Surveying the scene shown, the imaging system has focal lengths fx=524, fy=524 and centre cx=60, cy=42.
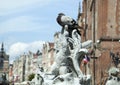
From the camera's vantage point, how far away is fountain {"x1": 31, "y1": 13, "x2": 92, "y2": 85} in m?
17.6

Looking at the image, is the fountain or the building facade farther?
the building facade

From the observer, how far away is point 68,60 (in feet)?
59.5

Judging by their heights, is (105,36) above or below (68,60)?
above

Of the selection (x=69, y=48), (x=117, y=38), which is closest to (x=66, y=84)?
(x=69, y=48)

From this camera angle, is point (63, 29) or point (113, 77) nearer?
point (113, 77)

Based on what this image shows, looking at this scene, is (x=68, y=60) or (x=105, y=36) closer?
(x=68, y=60)

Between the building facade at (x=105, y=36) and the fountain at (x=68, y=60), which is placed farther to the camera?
the building facade at (x=105, y=36)

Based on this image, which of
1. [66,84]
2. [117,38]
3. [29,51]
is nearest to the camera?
[66,84]

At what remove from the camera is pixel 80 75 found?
17.5 m

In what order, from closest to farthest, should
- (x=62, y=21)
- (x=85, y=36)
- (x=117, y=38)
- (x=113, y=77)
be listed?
(x=113, y=77)
(x=62, y=21)
(x=117, y=38)
(x=85, y=36)

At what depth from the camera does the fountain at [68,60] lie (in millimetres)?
17578

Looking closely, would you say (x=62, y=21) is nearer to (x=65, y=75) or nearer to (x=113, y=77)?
(x=65, y=75)

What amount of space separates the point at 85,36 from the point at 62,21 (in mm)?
68642

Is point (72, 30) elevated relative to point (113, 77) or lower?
elevated
